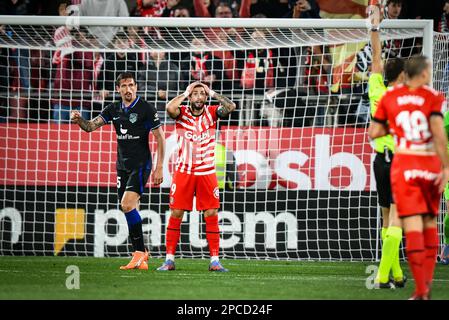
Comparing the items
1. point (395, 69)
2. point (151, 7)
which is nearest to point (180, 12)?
point (151, 7)

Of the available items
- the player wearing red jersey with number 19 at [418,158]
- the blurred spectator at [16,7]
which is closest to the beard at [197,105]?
the player wearing red jersey with number 19 at [418,158]

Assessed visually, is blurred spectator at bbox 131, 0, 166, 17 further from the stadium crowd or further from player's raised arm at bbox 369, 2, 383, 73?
player's raised arm at bbox 369, 2, 383, 73

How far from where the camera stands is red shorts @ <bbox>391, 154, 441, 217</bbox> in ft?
24.8

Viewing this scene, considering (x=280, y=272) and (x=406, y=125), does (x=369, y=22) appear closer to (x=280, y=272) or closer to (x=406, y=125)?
(x=406, y=125)

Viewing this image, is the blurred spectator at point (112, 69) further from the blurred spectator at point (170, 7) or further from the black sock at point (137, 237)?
the black sock at point (137, 237)

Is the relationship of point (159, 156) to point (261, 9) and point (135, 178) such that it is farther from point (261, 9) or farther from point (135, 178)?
point (261, 9)

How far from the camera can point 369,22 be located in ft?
32.1

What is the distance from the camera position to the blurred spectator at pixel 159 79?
14.5m

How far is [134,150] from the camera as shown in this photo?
38.1 ft

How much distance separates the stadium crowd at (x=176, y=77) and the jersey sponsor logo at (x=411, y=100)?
648cm

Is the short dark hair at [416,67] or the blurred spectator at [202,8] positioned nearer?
the short dark hair at [416,67]

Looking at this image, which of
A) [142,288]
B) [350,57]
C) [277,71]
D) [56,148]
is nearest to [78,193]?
[56,148]

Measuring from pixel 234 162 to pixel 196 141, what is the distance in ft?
9.14

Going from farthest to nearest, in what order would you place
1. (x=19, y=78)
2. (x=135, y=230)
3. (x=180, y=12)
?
(x=180, y=12) → (x=19, y=78) → (x=135, y=230)
